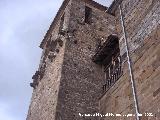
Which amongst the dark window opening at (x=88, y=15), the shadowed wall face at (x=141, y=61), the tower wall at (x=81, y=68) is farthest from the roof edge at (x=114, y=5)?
the dark window opening at (x=88, y=15)

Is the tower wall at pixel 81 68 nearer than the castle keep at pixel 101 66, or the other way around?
the castle keep at pixel 101 66

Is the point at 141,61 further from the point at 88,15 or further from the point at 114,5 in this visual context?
the point at 88,15

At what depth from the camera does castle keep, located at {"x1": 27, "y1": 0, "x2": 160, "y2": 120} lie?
7.17 m

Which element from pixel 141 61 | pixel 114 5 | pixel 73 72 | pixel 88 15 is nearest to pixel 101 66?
pixel 73 72

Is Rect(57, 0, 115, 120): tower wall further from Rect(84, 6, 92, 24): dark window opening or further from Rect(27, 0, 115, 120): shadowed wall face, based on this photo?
Rect(84, 6, 92, 24): dark window opening

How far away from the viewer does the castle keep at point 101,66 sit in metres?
7.17

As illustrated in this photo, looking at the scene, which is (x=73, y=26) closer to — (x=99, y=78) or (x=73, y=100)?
(x=99, y=78)

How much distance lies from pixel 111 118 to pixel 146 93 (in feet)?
7.57

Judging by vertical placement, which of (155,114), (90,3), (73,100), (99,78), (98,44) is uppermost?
(90,3)

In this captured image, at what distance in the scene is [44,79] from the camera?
528 inches

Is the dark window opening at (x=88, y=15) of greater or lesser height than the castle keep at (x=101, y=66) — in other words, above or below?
above

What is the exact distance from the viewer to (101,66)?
1219cm

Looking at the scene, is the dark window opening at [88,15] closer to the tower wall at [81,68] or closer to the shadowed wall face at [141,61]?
the tower wall at [81,68]

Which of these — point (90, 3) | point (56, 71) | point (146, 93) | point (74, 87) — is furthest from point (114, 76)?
point (90, 3)
